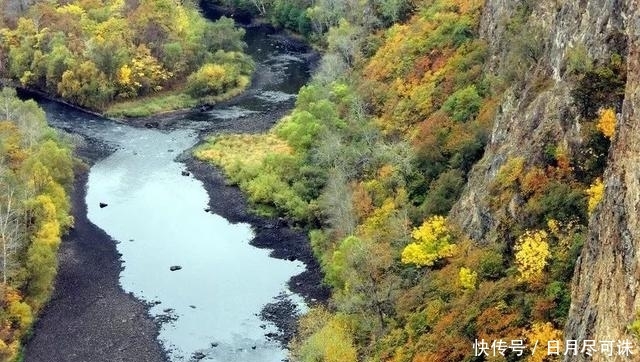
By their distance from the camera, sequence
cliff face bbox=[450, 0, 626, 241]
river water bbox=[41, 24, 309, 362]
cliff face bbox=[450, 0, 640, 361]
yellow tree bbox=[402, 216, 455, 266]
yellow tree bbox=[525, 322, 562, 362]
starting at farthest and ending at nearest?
1. river water bbox=[41, 24, 309, 362]
2. yellow tree bbox=[402, 216, 455, 266]
3. cliff face bbox=[450, 0, 626, 241]
4. yellow tree bbox=[525, 322, 562, 362]
5. cliff face bbox=[450, 0, 640, 361]

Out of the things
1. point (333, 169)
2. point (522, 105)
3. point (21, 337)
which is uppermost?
point (522, 105)

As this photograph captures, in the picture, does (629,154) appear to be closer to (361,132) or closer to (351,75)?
(361,132)

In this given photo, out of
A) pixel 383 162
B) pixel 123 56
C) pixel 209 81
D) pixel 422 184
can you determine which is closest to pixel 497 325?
pixel 422 184

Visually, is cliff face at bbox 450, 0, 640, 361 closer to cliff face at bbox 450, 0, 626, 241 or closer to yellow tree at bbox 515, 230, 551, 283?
cliff face at bbox 450, 0, 626, 241

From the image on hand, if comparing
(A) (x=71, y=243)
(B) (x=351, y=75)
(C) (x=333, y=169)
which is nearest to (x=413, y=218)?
(C) (x=333, y=169)

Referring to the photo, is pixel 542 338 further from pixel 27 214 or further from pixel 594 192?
pixel 27 214

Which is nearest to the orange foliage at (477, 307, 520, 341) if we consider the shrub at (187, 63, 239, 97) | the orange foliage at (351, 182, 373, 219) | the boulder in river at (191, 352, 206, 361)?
the boulder in river at (191, 352, 206, 361)
